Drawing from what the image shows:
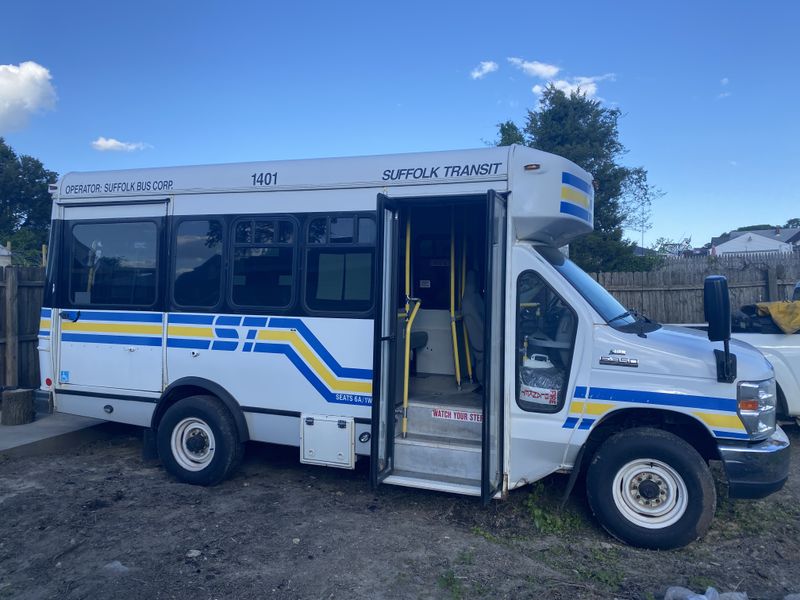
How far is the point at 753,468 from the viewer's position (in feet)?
14.7

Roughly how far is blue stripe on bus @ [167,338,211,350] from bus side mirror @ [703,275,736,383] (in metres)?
4.46

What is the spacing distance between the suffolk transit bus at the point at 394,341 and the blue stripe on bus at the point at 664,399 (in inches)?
0.5

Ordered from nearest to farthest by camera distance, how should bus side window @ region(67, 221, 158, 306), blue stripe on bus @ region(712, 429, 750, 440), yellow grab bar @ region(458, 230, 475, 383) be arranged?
blue stripe on bus @ region(712, 429, 750, 440) → bus side window @ region(67, 221, 158, 306) → yellow grab bar @ region(458, 230, 475, 383)

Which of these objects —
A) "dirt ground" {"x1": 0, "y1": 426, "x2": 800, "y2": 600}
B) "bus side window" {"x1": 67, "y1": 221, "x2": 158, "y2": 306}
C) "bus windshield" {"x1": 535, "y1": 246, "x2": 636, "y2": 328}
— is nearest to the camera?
"dirt ground" {"x1": 0, "y1": 426, "x2": 800, "y2": 600}

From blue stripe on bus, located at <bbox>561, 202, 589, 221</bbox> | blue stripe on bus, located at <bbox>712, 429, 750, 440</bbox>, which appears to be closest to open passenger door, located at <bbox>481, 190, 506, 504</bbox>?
blue stripe on bus, located at <bbox>561, 202, 589, 221</bbox>

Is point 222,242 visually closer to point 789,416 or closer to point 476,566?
point 476,566

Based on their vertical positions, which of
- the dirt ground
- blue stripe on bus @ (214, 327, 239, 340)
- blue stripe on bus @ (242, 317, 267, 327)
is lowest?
the dirt ground

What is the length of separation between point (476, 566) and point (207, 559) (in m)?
1.98

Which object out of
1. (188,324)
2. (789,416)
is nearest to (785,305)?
(789,416)

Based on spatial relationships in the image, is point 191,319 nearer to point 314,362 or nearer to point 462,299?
point 314,362

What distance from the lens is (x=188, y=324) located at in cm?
604

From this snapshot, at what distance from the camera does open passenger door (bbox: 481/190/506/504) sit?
15.9ft

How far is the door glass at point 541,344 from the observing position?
491 centimetres

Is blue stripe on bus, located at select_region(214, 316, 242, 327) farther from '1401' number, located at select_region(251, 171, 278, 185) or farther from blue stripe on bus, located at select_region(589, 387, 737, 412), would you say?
blue stripe on bus, located at select_region(589, 387, 737, 412)
